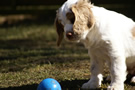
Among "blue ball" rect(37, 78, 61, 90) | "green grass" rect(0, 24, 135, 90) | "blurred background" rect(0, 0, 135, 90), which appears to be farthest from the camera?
"blurred background" rect(0, 0, 135, 90)

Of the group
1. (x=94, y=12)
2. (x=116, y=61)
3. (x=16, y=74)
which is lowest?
(x=16, y=74)

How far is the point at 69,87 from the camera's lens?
496 centimetres

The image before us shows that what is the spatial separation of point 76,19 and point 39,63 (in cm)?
291

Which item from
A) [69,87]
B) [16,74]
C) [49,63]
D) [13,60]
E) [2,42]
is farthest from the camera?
[2,42]

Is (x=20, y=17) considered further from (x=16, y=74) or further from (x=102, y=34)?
(x=102, y=34)

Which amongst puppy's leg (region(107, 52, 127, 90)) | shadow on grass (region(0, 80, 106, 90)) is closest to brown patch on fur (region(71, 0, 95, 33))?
puppy's leg (region(107, 52, 127, 90))

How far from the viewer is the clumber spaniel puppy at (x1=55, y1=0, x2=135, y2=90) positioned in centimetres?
421

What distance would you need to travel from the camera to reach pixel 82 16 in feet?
13.8

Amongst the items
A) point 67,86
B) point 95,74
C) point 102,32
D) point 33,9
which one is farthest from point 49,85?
point 33,9

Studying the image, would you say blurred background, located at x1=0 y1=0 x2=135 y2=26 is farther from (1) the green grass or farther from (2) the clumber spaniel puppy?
(2) the clumber spaniel puppy

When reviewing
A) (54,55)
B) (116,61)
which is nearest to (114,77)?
(116,61)

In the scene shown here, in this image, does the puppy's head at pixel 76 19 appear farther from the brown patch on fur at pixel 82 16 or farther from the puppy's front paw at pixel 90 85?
the puppy's front paw at pixel 90 85

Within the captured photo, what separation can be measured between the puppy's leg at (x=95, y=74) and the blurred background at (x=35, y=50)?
0.51ft

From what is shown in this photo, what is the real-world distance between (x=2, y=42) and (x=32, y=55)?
293 cm
